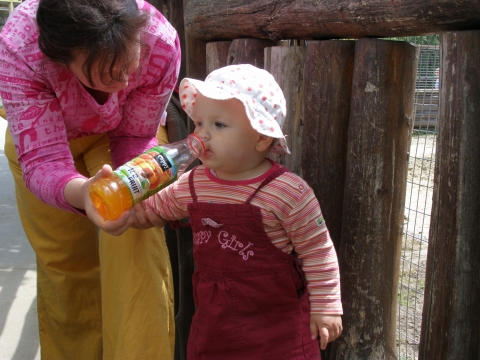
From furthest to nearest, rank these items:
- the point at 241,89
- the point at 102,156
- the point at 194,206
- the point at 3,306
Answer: the point at 3,306 < the point at 102,156 < the point at 194,206 < the point at 241,89

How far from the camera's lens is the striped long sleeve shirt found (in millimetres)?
1994

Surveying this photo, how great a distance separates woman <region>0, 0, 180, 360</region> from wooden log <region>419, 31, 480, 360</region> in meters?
0.96

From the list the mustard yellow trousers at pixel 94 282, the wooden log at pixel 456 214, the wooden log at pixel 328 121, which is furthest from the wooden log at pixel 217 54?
the wooden log at pixel 456 214

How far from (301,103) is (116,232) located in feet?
2.83

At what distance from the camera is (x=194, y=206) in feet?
6.89

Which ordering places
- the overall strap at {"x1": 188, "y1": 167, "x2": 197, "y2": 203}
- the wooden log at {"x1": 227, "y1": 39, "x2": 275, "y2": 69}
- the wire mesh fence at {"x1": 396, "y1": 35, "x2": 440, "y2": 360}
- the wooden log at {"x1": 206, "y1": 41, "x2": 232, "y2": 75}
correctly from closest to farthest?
the overall strap at {"x1": 188, "y1": 167, "x2": 197, "y2": 203}, the wooden log at {"x1": 227, "y1": 39, "x2": 275, "y2": 69}, the wooden log at {"x1": 206, "y1": 41, "x2": 232, "y2": 75}, the wire mesh fence at {"x1": 396, "y1": 35, "x2": 440, "y2": 360}

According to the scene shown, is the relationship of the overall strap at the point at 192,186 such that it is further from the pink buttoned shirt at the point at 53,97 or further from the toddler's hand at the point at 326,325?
the toddler's hand at the point at 326,325

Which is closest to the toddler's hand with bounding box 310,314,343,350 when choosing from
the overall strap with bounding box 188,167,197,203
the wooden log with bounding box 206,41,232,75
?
the overall strap with bounding box 188,167,197,203

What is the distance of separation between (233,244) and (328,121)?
0.63 meters

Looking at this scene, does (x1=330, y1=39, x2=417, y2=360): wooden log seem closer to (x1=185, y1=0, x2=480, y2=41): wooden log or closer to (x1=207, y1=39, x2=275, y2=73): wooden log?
(x1=185, y1=0, x2=480, y2=41): wooden log

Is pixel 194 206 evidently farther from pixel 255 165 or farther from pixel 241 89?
pixel 241 89

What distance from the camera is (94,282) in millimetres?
2877

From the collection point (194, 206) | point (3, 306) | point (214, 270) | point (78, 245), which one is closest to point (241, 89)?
point (194, 206)

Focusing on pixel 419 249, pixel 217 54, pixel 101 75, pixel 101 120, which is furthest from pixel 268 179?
pixel 419 249
